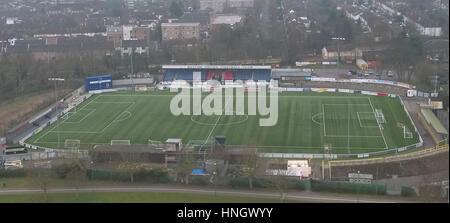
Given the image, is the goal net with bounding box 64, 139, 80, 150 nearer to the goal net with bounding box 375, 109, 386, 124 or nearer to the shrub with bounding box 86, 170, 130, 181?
the shrub with bounding box 86, 170, 130, 181

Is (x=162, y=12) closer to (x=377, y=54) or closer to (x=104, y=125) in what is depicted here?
(x=377, y=54)

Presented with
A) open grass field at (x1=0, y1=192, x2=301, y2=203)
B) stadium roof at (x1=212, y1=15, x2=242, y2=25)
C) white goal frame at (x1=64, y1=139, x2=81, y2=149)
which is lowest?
open grass field at (x1=0, y1=192, x2=301, y2=203)

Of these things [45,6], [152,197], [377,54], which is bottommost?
[152,197]

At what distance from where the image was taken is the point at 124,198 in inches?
646

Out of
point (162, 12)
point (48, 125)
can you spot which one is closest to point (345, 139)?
point (48, 125)

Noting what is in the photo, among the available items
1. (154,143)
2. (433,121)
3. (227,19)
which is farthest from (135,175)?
(227,19)

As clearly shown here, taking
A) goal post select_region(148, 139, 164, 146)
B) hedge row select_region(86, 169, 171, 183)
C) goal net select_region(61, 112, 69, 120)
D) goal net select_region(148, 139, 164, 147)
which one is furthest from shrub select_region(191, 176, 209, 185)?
goal net select_region(61, 112, 69, 120)

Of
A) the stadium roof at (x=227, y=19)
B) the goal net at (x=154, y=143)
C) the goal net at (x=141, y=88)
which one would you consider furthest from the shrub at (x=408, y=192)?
the stadium roof at (x=227, y=19)

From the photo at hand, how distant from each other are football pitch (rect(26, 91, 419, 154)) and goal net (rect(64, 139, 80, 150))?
22 centimetres

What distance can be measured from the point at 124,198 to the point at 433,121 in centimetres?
1442

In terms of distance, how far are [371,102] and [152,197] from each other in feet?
53.2

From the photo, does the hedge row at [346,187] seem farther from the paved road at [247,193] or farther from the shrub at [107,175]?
the shrub at [107,175]

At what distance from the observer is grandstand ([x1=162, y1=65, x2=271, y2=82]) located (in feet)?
116

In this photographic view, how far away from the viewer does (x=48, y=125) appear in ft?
85.2
